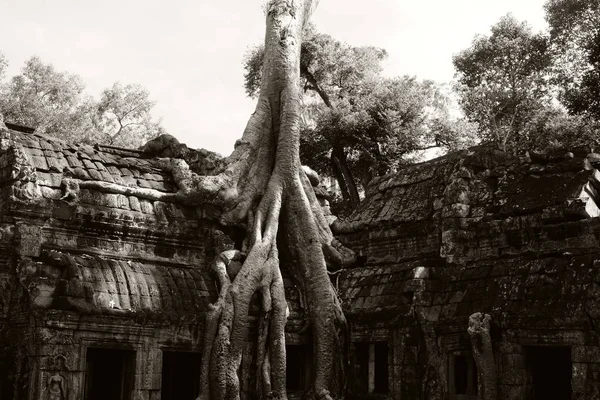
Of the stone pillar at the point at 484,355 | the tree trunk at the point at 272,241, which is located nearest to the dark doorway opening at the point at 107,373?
the tree trunk at the point at 272,241

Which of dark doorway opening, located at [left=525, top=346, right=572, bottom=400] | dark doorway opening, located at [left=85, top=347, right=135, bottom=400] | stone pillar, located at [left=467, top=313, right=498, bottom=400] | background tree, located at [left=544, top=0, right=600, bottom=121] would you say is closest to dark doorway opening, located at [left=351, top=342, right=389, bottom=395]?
stone pillar, located at [left=467, top=313, right=498, bottom=400]

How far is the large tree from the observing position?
38.4ft

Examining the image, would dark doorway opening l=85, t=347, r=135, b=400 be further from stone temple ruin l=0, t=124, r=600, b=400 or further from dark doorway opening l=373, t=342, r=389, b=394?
dark doorway opening l=373, t=342, r=389, b=394

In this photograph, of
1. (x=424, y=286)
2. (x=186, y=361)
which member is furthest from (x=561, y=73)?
(x=186, y=361)

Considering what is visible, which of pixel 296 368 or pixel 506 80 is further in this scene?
pixel 506 80

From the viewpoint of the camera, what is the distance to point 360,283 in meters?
13.4

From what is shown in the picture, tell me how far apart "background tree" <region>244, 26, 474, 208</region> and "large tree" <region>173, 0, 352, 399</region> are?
10.3 meters

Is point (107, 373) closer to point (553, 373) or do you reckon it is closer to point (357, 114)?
point (553, 373)

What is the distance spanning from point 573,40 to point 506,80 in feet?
7.37

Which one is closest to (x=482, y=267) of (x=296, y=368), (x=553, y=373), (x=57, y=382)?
(x=553, y=373)

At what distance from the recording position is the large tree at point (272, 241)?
38.4ft

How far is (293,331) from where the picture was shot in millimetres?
12719

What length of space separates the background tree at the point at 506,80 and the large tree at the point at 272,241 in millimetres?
11397

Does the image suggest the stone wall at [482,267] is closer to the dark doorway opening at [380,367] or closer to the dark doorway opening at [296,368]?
the dark doorway opening at [380,367]
